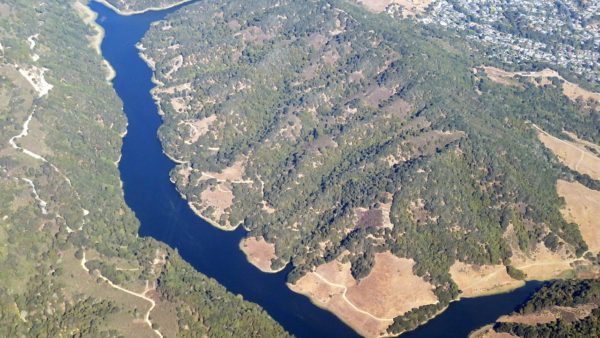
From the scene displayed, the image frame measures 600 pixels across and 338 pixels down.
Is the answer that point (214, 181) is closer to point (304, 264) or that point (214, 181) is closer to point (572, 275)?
point (304, 264)

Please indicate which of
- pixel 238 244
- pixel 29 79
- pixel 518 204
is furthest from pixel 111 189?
pixel 518 204

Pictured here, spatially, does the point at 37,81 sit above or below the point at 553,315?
below

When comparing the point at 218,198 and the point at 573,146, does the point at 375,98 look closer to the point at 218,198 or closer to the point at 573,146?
the point at 573,146

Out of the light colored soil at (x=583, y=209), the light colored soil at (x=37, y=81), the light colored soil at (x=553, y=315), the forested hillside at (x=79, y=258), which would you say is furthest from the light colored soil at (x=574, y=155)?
the light colored soil at (x=37, y=81)

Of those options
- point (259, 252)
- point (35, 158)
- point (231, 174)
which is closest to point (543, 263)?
point (259, 252)

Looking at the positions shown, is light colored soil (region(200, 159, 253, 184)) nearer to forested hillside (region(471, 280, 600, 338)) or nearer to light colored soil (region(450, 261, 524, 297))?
light colored soil (region(450, 261, 524, 297))

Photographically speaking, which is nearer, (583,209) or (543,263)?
(543,263)
